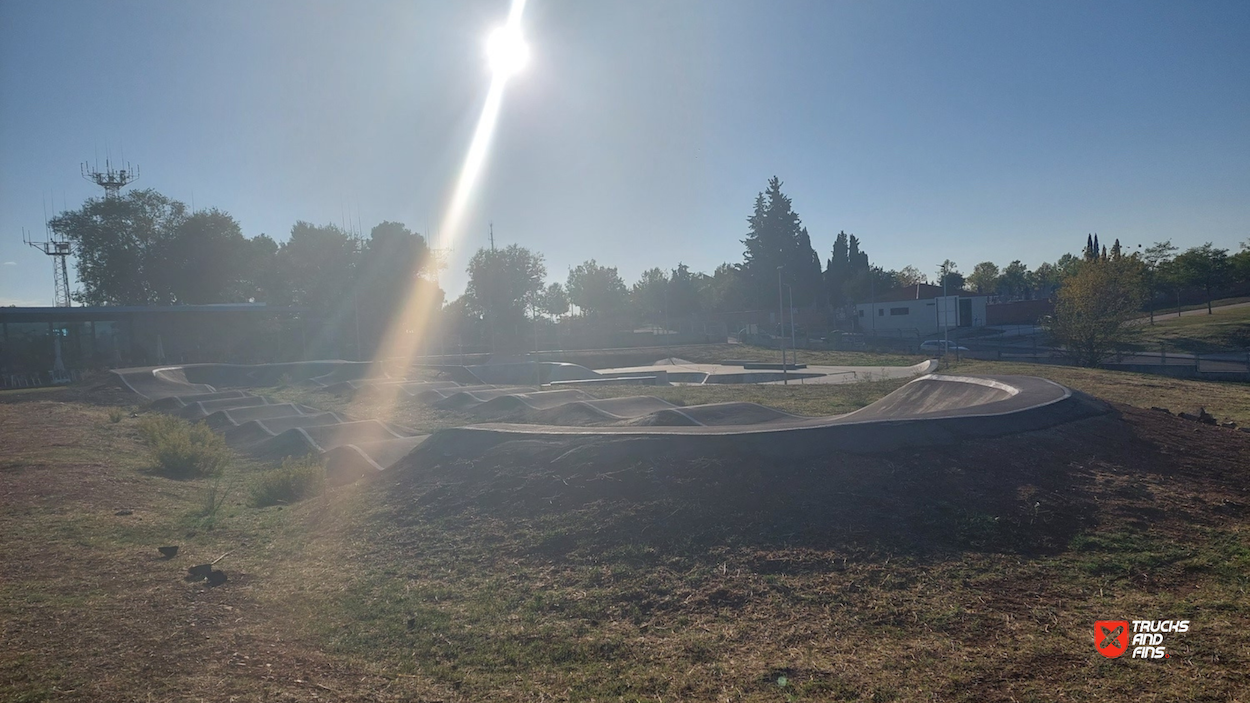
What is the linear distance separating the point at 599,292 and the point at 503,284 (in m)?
19.1

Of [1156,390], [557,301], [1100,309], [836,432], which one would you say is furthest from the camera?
[557,301]

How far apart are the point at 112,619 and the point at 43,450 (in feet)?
32.5

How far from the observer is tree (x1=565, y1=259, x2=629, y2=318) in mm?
86250

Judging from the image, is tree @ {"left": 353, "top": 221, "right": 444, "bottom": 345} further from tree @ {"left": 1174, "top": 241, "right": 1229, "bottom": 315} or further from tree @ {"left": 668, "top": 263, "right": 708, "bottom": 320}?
tree @ {"left": 1174, "top": 241, "right": 1229, "bottom": 315}

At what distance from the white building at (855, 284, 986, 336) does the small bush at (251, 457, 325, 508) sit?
4973 cm

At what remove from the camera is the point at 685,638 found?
15.8 feet

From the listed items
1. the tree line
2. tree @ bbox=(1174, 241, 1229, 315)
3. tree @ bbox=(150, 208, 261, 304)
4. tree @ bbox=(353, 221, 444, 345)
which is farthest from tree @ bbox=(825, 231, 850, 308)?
tree @ bbox=(150, 208, 261, 304)

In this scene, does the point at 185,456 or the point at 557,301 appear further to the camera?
the point at 557,301

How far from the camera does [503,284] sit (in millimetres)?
69312

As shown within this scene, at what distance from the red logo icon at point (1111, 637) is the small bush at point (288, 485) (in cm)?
955

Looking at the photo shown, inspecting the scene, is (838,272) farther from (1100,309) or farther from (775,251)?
(1100,309)

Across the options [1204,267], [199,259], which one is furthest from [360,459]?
[1204,267]

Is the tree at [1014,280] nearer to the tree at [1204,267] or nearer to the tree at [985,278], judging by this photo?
the tree at [985,278]

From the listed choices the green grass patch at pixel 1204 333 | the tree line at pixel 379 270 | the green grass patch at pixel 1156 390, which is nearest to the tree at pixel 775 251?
the tree line at pixel 379 270
